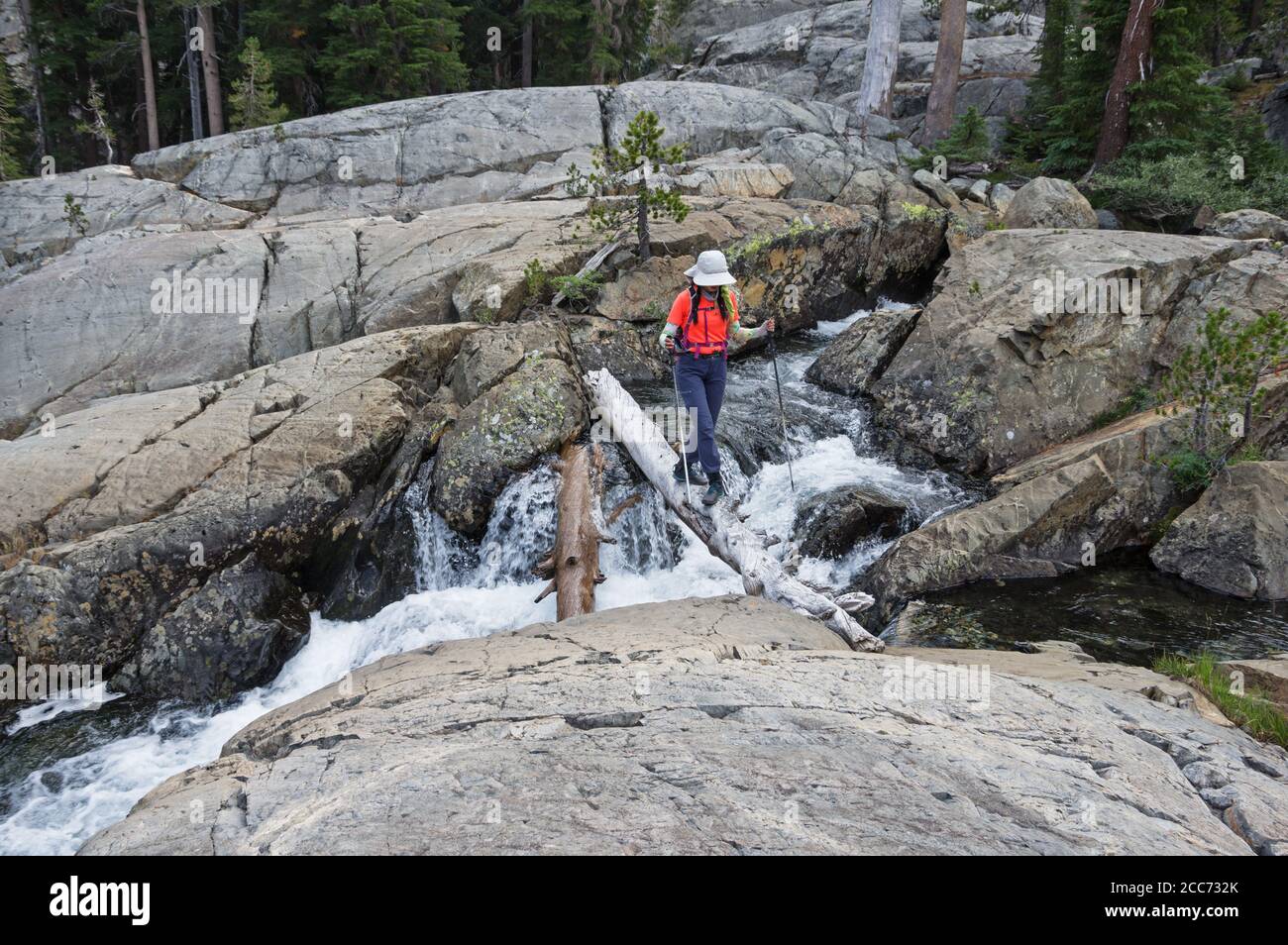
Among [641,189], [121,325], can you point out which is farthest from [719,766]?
[121,325]

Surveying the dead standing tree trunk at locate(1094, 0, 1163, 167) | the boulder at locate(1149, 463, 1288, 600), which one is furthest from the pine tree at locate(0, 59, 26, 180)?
the dead standing tree trunk at locate(1094, 0, 1163, 167)

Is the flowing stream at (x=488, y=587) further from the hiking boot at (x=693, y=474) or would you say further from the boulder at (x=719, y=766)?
the boulder at (x=719, y=766)

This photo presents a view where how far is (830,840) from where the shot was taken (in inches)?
136

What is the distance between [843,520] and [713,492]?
7.50 ft

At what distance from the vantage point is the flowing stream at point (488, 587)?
6.64 m

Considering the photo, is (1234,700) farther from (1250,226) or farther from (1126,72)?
(1126,72)

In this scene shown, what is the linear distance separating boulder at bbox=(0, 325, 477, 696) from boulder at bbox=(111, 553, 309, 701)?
0.02 m

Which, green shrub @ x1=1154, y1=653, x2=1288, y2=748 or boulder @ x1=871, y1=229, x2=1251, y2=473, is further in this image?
boulder @ x1=871, y1=229, x2=1251, y2=473

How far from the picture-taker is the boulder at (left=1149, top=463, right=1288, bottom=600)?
8227mm

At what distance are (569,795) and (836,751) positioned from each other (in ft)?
5.16

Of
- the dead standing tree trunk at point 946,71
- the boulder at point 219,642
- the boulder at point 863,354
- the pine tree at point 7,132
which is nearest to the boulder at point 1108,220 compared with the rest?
the boulder at point 863,354

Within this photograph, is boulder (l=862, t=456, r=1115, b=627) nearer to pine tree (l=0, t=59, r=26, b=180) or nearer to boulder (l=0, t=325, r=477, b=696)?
boulder (l=0, t=325, r=477, b=696)

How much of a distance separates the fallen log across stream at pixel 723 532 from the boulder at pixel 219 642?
4805 mm
